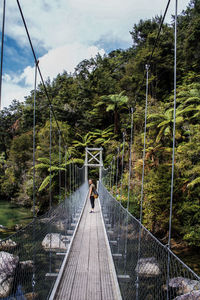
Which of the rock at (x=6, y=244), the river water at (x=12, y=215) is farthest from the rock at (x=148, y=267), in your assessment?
the river water at (x=12, y=215)

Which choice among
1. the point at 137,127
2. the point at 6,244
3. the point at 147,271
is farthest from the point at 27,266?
the point at 137,127

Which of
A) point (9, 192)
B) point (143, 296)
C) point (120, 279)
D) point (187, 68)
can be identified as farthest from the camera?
point (9, 192)

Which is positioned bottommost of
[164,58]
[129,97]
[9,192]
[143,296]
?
[9,192]

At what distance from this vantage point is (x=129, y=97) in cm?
1191

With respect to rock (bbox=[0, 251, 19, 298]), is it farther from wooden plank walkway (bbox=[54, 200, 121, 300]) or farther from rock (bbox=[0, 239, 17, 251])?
wooden plank walkway (bbox=[54, 200, 121, 300])

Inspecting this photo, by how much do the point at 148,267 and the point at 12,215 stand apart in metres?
8.45

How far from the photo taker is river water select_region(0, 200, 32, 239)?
303 inches

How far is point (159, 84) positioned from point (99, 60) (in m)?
6.39

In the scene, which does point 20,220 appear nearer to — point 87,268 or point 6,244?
point 87,268

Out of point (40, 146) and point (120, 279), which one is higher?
point (40, 146)

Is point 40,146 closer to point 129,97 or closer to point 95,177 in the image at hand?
point 95,177

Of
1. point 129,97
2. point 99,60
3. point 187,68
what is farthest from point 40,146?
point 99,60

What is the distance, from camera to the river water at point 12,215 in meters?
7.71

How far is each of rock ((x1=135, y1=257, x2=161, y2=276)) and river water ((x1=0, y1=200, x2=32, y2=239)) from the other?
563 cm
